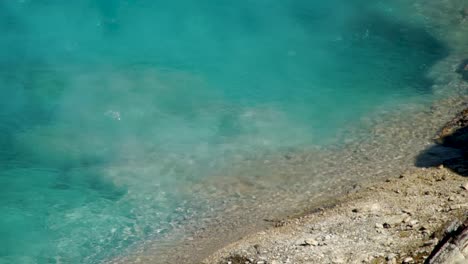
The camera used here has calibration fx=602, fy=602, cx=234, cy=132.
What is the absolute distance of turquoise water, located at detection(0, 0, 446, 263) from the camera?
14.4 m

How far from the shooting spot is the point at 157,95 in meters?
19.9

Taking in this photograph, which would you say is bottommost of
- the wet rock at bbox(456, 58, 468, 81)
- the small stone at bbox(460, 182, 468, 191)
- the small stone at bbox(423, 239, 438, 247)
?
the small stone at bbox(423, 239, 438, 247)

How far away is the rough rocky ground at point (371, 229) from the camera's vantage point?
10.3 meters

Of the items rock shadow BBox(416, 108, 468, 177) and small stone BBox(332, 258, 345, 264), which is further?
rock shadow BBox(416, 108, 468, 177)

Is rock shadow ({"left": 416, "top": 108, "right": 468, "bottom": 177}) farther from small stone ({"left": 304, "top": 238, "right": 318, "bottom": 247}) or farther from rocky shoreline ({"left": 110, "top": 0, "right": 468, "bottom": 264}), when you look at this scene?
small stone ({"left": 304, "top": 238, "right": 318, "bottom": 247})

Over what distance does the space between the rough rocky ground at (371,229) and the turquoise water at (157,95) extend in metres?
2.77

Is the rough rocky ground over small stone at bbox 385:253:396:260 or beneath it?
over

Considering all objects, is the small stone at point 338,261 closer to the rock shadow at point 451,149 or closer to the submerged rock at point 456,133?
the rock shadow at point 451,149

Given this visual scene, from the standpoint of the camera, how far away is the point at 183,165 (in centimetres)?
1588

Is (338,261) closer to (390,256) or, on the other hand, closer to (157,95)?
(390,256)

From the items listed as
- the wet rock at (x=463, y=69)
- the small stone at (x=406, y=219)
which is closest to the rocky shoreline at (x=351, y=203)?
the small stone at (x=406, y=219)

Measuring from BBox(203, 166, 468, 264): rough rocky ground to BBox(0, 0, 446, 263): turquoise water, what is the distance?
109 inches

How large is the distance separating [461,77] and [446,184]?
7.58 meters

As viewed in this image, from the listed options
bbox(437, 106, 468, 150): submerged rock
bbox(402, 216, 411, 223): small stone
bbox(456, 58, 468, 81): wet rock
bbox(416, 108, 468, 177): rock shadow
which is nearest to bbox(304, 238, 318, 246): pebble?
bbox(402, 216, 411, 223): small stone
